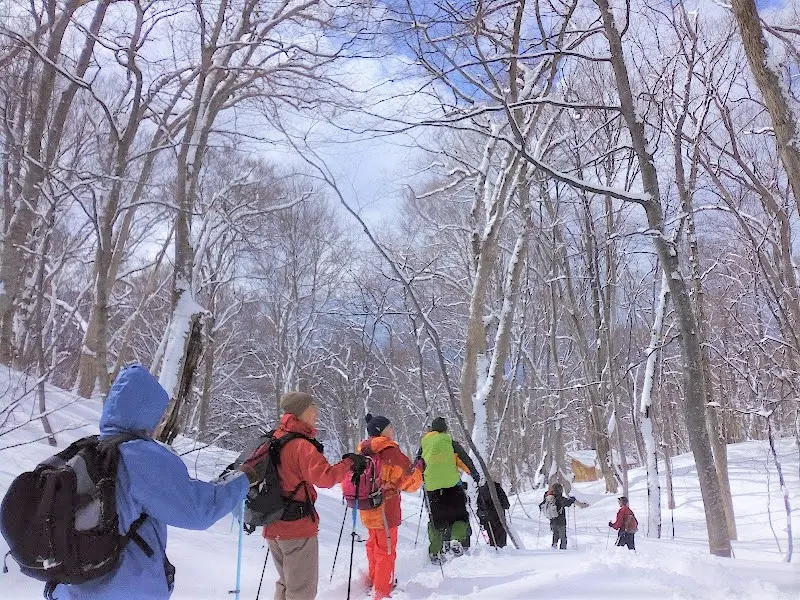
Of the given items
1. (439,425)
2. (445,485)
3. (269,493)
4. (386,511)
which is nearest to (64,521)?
(269,493)

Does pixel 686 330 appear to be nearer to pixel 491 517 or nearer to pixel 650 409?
pixel 491 517

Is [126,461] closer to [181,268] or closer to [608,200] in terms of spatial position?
[181,268]

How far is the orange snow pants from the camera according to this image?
4645 millimetres

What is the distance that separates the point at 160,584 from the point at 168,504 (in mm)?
298

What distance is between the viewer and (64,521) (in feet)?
6.33

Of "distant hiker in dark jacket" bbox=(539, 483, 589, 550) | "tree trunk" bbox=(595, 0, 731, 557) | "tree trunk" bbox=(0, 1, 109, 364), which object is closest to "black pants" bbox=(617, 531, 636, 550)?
"distant hiker in dark jacket" bbox=(539, 483, 589, 550)

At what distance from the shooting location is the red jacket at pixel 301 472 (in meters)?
3.56

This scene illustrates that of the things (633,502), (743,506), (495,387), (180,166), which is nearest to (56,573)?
(180,166)

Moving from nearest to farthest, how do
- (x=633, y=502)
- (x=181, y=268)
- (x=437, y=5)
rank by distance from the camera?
(x=437, y=5), (x=181, y=268), (x=633, y=502)

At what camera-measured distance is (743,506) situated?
49.2 feet

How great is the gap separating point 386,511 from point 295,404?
1.68 meters

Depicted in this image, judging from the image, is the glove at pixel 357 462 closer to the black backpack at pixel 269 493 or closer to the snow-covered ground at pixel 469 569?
the black backpack at pixel 269 493

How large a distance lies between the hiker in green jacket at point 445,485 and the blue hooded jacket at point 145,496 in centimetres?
378

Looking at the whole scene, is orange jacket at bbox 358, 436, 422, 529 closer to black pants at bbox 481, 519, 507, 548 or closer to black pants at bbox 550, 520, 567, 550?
black pants at bbox 481, 519, 507, 548
